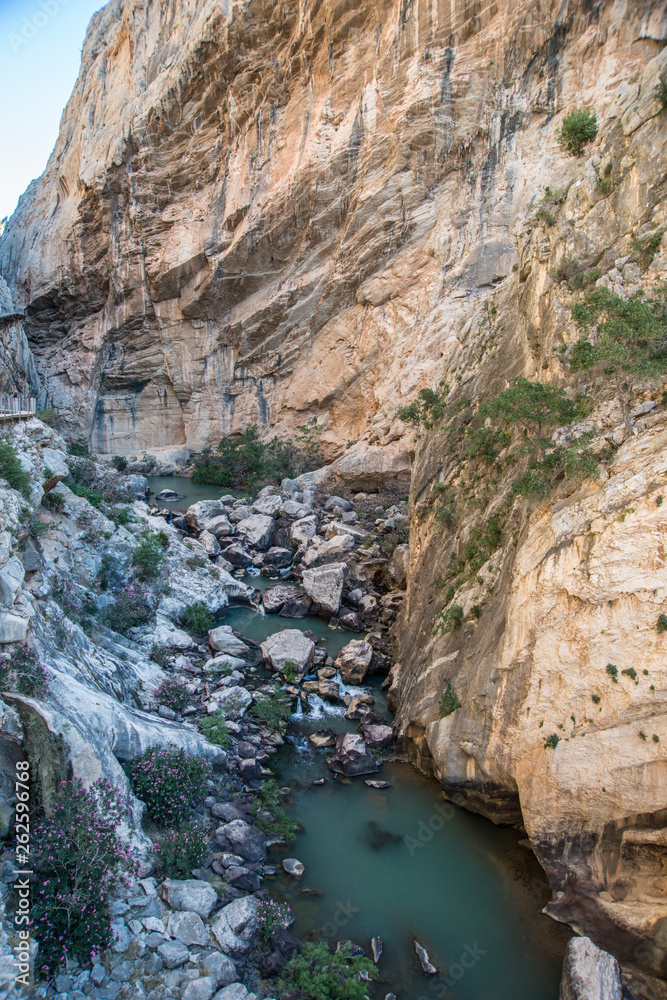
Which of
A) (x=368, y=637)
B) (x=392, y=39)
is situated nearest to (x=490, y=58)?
(x=392, y=39)

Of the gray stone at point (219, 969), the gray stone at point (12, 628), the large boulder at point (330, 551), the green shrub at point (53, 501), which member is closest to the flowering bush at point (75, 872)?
the gray stone at point (219, 969)

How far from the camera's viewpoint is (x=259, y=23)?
30.1m

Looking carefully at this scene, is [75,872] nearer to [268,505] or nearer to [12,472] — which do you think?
[12,472]

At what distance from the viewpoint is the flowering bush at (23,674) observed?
6832mm

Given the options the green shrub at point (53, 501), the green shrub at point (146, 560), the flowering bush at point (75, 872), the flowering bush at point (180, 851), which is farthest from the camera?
the green shrub at point (146, 560)

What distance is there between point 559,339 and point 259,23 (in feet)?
103

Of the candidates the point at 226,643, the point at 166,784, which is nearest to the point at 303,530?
the point at 226,643

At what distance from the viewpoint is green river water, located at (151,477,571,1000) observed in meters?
6.62

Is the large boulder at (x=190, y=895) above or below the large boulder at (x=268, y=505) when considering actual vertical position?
below

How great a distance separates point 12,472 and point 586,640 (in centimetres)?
1008

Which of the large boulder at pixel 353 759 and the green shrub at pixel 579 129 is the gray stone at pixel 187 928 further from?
the green shrub at pixel 579 129

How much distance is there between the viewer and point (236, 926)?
653 cm

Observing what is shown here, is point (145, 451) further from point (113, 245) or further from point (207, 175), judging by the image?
point (207, 175)

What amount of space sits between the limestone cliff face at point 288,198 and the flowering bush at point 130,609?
15.8 m
